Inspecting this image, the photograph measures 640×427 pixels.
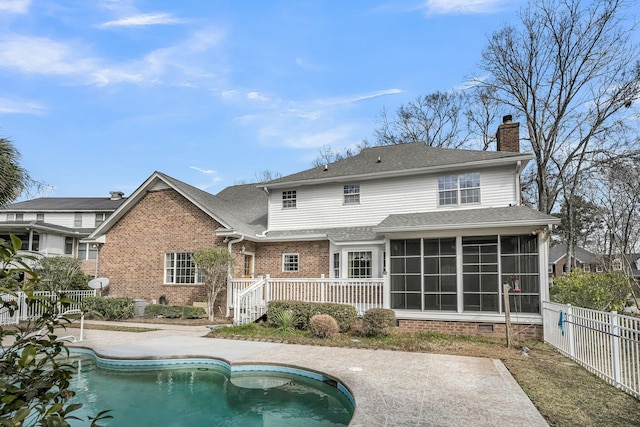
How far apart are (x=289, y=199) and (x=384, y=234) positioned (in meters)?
6.08

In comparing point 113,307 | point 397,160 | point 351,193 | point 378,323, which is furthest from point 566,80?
point 113,307

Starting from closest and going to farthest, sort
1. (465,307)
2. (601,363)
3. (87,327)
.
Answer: (601,363)
(465,307)
(87,327)

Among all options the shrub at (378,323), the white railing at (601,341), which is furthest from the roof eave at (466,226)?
the shrub at (378,323)

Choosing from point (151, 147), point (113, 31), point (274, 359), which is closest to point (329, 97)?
point (151, 147)

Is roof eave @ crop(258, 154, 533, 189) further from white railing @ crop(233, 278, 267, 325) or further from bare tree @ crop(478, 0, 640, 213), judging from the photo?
bare tree @ crop(478, 0, 640, 213)

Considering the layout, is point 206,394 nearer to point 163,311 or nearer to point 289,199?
point 163,311

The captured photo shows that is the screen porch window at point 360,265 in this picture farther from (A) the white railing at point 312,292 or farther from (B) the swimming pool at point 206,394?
(B) the swimming pool at point 206,394

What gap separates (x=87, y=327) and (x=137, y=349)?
5.90 metres

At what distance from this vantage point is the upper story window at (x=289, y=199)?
1797 centimetres

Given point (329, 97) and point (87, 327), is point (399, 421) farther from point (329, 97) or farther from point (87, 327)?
point (329, 97)

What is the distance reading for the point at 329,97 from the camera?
60.1 ft

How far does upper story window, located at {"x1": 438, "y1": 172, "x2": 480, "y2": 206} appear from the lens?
14.9 metres

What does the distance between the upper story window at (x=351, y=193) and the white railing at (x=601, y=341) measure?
329 inches

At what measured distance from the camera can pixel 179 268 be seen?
1731cm
